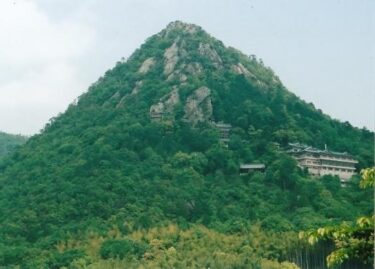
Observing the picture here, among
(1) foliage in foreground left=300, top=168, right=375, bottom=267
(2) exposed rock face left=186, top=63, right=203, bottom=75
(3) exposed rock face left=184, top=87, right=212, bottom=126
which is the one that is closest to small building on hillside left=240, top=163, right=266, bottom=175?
(3) exposed rock face left=184, top=87, right=212, bottom=126

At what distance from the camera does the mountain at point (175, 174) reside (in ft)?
152

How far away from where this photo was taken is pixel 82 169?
60125mm

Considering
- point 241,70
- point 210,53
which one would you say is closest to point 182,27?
point 210,53

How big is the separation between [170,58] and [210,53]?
429 cm

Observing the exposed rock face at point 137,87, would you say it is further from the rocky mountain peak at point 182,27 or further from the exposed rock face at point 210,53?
the rocky mountain peak at point 182,27

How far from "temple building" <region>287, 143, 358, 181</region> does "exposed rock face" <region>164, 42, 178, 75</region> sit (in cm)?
2063

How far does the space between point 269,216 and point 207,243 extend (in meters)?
5.63

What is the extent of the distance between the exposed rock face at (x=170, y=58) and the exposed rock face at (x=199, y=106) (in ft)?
27.6

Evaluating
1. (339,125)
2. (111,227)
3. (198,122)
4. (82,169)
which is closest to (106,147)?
(82,169)

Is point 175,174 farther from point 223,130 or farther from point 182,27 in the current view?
point 182,27

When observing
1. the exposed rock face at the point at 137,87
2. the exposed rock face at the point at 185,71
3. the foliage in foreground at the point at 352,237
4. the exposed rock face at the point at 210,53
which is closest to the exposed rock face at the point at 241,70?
the exposed rock face at the point at 210,53

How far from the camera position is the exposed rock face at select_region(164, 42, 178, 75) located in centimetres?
8169

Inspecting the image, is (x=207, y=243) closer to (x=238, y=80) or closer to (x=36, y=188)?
(x=36, y=188)

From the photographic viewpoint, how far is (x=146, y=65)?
84938mm
